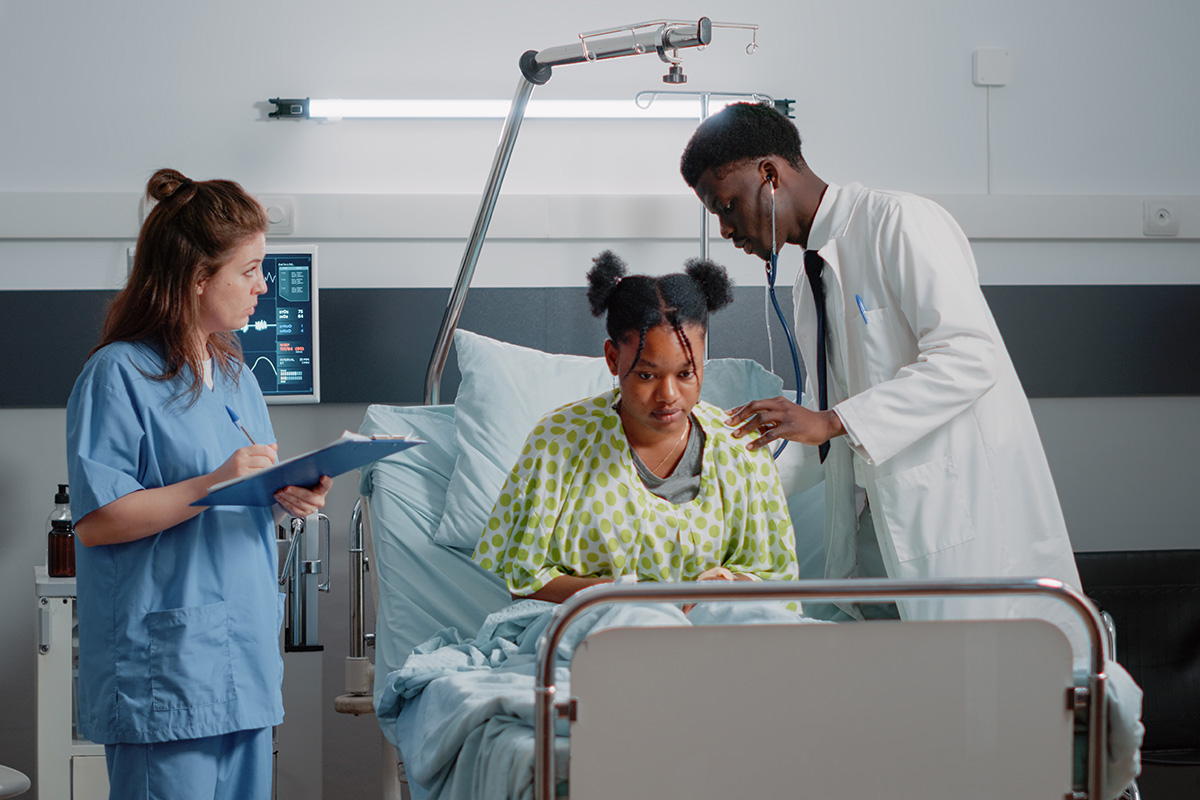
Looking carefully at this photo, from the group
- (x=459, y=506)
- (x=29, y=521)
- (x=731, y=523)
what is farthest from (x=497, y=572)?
(x=29, y=521)

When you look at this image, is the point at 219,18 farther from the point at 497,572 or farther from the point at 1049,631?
the point at 1049,631

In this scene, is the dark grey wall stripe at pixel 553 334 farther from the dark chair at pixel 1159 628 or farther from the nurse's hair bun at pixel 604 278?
the nurse's hair bun at pixel 604 278

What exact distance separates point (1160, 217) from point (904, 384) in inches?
72.7

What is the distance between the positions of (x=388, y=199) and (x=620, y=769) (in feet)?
6.54

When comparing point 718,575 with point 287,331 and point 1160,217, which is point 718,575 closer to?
point 287,331

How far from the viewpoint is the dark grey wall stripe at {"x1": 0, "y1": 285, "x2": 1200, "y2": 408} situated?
289 cm

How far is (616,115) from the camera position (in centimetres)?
285

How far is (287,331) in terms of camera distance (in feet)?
9.50

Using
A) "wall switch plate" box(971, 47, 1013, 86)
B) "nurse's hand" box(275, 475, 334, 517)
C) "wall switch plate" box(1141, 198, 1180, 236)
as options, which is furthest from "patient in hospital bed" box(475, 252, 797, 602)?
"wall switch plate" box(1141, 198, 1180, 236)

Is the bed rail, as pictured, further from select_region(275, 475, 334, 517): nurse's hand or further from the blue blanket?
select_region(275, 475, 334, 517): nurse's hand

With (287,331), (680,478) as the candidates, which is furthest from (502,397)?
(287,331)

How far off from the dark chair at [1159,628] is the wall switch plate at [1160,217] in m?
1.00

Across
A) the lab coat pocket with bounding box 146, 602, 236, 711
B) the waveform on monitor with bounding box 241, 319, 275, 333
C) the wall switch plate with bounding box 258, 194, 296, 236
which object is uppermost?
the wall switch plate with bounding box 258, 194, 296, 236

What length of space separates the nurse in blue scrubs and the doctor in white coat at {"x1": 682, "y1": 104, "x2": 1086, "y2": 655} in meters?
0.88
